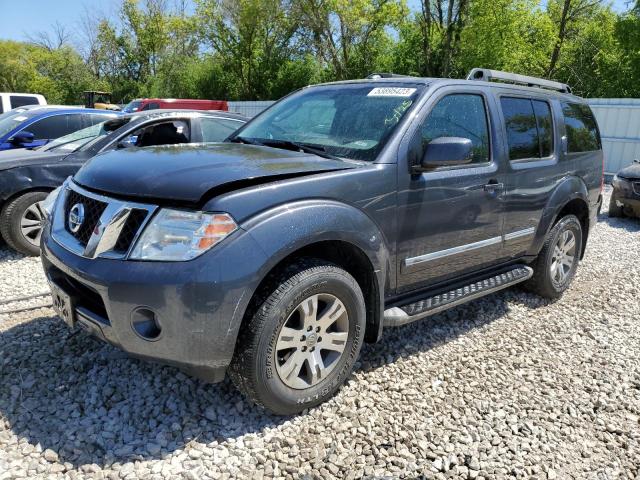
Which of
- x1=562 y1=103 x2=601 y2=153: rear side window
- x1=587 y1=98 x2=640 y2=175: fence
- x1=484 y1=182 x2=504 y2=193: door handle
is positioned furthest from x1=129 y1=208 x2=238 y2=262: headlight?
x1=587 y1=98 x2=640 y2=175: fence

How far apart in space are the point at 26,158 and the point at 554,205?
533cm

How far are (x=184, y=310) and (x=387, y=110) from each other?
1868mm

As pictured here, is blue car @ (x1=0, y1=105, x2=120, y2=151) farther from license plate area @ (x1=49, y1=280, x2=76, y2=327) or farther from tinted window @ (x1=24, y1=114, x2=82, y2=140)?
license plate area @ (x1=49, y1=280, x2=76, y2=327)

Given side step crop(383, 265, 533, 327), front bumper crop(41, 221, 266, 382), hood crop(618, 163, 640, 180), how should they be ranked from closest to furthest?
front bumper crop(41, 221, 266, 382) < side step crop(383, 265, 533, 327) < hood crop(618, 163, 640, 180)

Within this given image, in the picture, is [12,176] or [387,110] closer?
[387,110]

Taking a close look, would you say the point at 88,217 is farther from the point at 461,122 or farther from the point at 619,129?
the point at 619,129

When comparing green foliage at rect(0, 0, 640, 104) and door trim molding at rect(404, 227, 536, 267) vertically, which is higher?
green foliage at rect(0, 0, 640, 104)

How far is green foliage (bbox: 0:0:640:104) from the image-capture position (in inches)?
731

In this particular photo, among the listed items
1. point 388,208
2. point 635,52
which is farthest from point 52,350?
point 635,52

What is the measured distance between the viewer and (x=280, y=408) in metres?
2.72

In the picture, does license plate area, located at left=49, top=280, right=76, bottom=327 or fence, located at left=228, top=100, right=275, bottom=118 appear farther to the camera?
fence, located at left=228, top=100, right=275, bottom=118

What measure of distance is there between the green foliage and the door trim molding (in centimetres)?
1559

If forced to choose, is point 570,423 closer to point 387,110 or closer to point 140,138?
point 387,110

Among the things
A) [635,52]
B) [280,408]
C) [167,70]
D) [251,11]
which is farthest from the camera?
[167,70]
